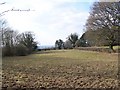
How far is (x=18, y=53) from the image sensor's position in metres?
47.0

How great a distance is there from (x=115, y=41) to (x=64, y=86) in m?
32.4

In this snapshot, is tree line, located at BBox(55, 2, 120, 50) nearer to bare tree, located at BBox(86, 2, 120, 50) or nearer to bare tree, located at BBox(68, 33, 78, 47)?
bare tree, located at BBox(86, 2, 120, 50)

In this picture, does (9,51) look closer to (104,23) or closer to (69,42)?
(104,23)

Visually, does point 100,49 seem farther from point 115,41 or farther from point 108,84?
point 108,84

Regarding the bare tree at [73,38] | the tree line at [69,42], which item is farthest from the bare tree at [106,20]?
the bare tree at [73,38]

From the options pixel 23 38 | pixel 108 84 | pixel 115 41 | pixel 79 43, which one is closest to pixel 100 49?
pixel 115 41

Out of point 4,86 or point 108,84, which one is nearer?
point 4,86

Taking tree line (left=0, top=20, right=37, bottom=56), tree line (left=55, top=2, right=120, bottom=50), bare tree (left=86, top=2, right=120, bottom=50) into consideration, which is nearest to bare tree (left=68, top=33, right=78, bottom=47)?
tree line (left=0, top=20, right=37, bottom=56)

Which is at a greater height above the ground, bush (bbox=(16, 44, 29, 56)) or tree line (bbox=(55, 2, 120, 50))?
tree line (bbox=(55, 2, 120, 50))

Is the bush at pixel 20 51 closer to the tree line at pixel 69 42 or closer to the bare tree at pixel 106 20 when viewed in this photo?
the bare tree at pixel 106 20

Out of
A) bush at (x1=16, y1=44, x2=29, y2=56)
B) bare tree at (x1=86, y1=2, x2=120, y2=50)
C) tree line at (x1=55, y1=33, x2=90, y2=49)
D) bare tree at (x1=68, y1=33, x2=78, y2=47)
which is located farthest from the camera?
bare tree at (x1=68, y1=33, x2=78, y2=47)

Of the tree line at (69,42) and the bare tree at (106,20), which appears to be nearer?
the bare tree at (106,20)

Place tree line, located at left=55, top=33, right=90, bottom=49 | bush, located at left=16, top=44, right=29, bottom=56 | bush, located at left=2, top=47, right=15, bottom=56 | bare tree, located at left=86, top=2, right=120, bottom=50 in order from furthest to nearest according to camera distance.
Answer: tree line, located at left=55, top=33, right=90, bottom=49, bush, located at left=16, top=44, right=29, bottom=56, bush, located at left=2, top=47, right=15, bottom=56, bare tree, located at left=86, top=2, right=120, bottom=50

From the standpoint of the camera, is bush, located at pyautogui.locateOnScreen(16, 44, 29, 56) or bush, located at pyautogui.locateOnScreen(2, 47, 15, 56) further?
bush, located at pyautogui.locateOnScreen(16, 44, 29, 56)
